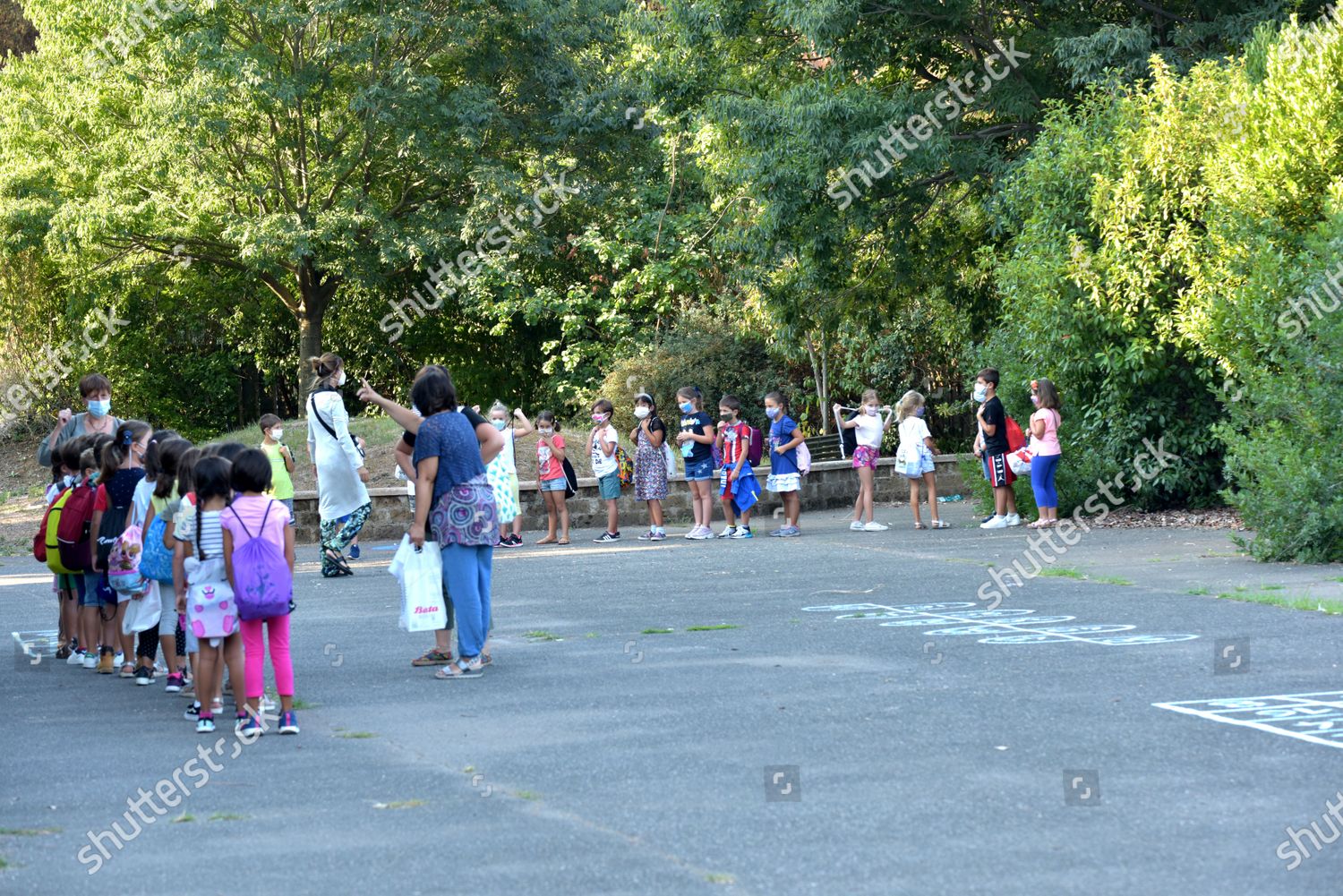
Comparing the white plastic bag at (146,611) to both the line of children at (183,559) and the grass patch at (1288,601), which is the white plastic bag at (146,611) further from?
the grass patch at (1288,601)

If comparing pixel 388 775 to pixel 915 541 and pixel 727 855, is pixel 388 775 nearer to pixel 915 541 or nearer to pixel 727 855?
pixel 727 855

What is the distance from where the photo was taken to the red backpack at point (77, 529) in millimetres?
10062

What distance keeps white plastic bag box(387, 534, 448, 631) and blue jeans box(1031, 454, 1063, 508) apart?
1028cm

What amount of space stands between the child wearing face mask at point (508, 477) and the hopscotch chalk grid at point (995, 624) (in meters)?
5.43

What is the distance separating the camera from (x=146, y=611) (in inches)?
374

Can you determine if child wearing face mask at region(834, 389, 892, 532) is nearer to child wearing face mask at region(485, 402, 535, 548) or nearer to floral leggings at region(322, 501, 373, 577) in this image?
child wearing face mask at region(485, 402, 535, 548)

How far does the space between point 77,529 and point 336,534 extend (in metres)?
5.40

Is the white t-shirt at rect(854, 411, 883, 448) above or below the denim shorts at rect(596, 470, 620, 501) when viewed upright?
above

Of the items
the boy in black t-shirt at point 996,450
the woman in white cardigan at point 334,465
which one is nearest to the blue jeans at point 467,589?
the woman in white cardigan at point 334,465

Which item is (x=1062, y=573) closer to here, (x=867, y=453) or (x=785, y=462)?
(x=867, y=453)

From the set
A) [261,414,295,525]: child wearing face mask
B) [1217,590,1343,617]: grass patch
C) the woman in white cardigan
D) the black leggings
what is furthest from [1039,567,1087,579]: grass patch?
the black leggings

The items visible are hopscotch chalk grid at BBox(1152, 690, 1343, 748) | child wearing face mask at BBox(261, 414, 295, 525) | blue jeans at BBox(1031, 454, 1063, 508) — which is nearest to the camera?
hopscotch chalk grid at BBox(1152, 690, 1343, 748)

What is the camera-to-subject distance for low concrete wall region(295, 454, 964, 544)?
21219 mm

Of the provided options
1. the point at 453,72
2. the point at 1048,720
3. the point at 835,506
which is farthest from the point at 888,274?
the point at 1048,720
